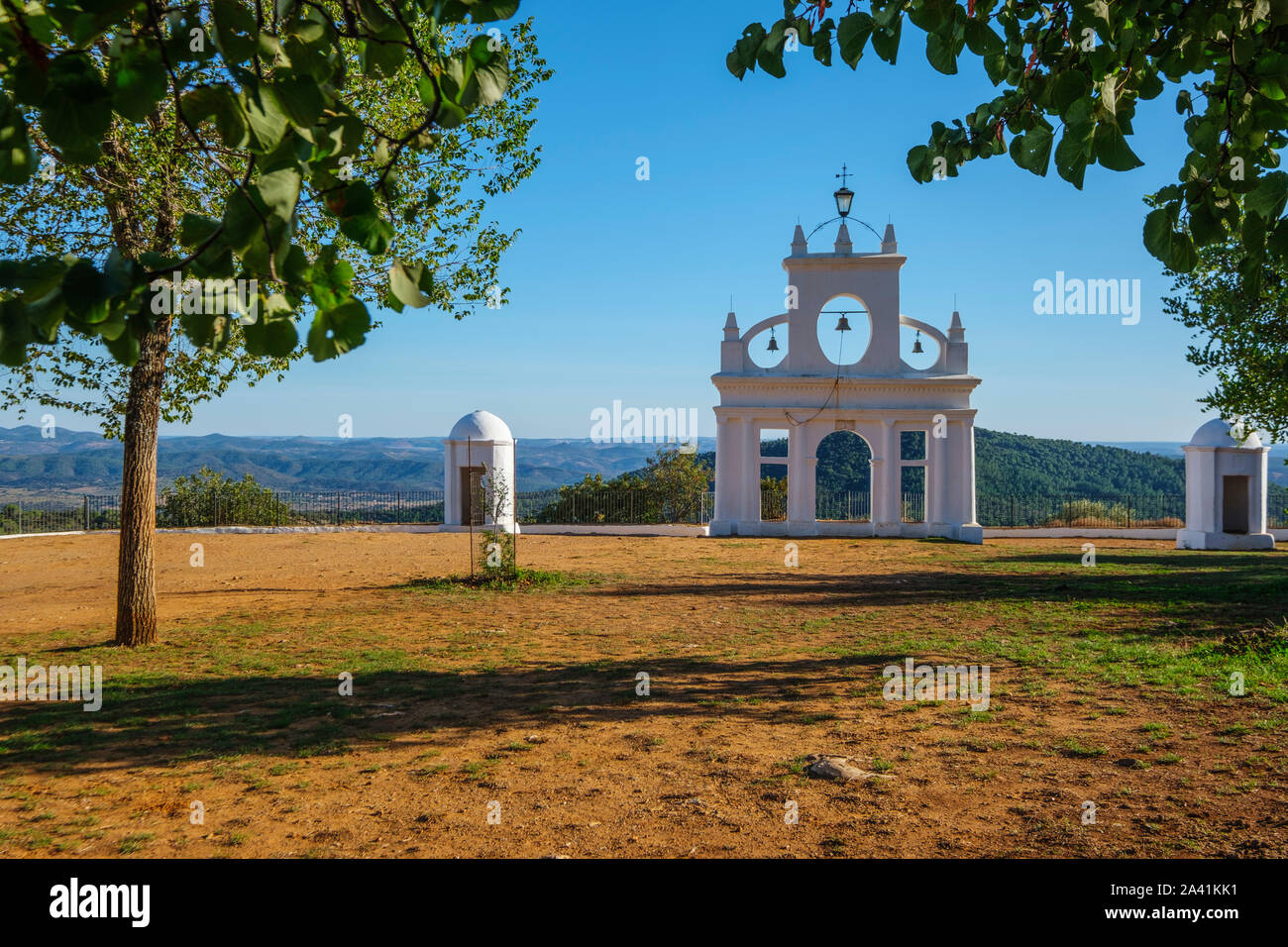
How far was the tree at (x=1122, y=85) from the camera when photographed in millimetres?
2855

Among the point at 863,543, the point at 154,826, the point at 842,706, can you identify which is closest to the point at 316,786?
the point at 154,826

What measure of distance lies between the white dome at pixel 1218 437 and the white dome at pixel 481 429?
20502 millimetres

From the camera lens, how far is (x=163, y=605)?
1241 cm

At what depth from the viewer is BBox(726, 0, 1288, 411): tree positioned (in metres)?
2.86

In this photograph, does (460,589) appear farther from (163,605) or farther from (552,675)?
(552,675)

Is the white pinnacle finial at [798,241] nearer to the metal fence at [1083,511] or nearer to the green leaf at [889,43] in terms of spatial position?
the metal fence at [1083,511]

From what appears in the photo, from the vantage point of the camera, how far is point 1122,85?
11.1ft

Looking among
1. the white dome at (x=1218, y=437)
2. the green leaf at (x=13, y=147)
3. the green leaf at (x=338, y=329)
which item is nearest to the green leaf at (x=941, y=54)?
the green leaf at (x=338, y=329)

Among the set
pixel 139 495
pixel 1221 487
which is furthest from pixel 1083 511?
pixel 139 495

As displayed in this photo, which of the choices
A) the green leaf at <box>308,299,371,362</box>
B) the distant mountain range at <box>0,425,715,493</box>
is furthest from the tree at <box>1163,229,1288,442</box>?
the distant mountain range at <box>0,425,715,493</box>

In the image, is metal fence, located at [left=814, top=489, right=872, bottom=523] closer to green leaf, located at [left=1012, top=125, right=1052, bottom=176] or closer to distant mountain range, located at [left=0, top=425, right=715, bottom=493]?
distant mountain range, located at [left=0, top=425, right=715, bottom=493]

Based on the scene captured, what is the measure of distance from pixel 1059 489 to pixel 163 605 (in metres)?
49.2

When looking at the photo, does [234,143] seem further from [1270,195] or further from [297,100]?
[1270,195]

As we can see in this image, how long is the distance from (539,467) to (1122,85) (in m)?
82.0
